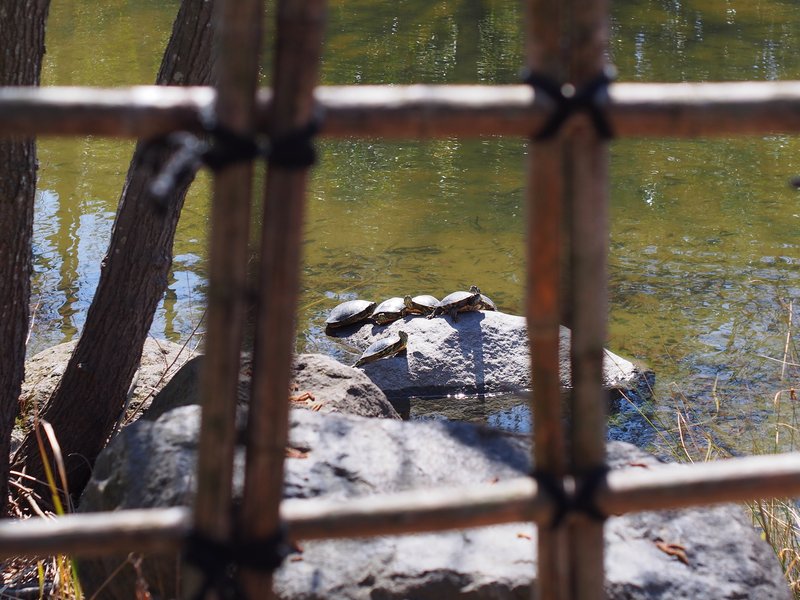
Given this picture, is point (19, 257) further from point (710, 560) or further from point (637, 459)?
point (710, 560)

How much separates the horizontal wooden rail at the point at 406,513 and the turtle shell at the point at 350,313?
12.6 feet

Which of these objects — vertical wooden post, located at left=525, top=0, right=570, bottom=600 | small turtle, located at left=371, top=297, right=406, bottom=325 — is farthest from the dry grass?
vertical wooden post, located at left=525, top=0, right=570, bottom=600

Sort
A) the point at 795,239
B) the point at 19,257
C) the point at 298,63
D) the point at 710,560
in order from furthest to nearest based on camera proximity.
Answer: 1. the point at 795,239
2. the point at 19,257
3. the point at 710,560
4. the point at 298,63

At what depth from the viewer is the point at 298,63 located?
1.25 m

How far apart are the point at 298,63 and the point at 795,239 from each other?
603 centimetres

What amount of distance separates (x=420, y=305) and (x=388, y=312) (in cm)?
18

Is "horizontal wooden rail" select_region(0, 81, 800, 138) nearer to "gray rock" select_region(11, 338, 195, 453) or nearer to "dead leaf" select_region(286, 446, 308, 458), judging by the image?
"dead leaf" select_region(286, 446, 308, 458)

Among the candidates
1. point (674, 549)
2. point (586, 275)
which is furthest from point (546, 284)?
point (674, 549)

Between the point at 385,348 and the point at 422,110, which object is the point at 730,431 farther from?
the point at 422,110

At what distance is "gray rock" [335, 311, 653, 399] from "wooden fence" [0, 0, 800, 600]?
3.29 meters

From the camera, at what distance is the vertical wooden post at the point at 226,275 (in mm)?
1246

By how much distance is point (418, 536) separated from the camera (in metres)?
2.24

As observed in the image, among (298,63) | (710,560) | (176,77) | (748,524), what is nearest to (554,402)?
(298,63)

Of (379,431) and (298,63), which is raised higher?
(298,63)
